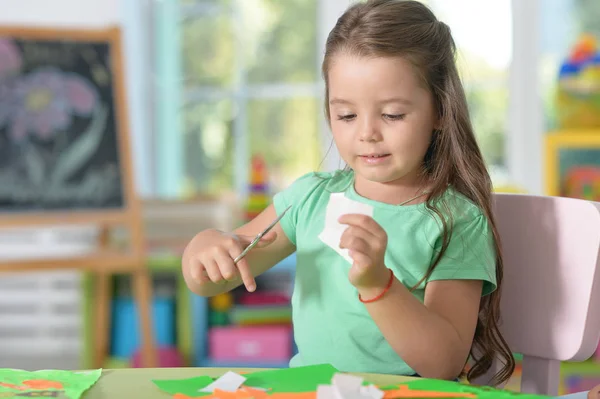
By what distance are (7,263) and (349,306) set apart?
5.63ft

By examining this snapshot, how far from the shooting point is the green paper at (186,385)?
0.81 metres

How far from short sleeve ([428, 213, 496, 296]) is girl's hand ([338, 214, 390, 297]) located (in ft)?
0.54

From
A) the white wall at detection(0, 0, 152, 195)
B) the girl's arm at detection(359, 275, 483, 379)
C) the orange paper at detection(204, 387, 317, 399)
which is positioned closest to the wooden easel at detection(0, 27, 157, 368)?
the white wall at detection(0, 0, 152, 195)

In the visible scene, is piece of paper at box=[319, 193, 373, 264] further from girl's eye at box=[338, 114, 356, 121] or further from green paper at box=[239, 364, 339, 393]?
green paper at box=[239, 364, 339, 393]

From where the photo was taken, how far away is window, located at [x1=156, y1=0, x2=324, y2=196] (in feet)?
10.5

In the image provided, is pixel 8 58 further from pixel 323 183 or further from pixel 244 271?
pixel 244 271

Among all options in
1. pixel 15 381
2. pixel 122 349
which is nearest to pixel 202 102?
pixel 122 349

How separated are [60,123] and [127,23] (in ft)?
2.28

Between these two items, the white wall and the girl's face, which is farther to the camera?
the white wall

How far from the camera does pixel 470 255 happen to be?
3.40ft

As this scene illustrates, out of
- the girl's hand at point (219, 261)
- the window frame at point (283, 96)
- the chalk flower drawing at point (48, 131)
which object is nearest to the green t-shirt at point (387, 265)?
the girl's hand at point (219, 261)

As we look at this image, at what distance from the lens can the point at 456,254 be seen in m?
1.04

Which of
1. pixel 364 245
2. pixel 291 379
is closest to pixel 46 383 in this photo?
pixel 291 379

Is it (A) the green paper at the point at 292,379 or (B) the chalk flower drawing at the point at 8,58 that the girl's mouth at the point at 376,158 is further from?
Answer: (B) the chalk flower drawing at the point at 8,58
